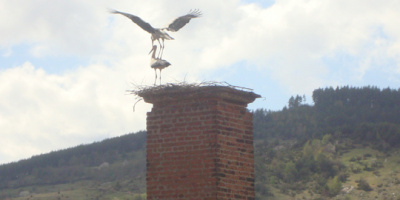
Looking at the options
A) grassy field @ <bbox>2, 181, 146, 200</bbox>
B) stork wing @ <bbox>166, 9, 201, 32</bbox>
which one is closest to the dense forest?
grassy field @ <bbox>2, 181, 146, 200</bbox>

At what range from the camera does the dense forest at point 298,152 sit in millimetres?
75562

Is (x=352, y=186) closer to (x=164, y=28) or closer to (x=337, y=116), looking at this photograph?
(x=337, y=116)

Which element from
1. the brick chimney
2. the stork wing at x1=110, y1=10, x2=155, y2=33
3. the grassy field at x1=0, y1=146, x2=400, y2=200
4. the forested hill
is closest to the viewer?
the brick chimney

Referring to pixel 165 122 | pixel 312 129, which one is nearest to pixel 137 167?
pixel 312 129

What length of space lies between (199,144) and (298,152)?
252 feet

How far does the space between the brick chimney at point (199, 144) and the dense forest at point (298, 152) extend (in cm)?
5537

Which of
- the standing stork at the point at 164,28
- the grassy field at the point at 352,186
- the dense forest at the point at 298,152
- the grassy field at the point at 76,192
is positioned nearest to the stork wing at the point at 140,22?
the standing stork at the point at 164,28

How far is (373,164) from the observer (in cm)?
7456

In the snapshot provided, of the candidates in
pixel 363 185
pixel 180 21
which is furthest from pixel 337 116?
pixel 180 21

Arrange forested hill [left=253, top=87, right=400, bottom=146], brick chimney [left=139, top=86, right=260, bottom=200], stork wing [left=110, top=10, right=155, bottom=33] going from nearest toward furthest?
brick chimney [left=139, top=86, right=260, bottom=200] < stork wing [left=110, top=10, right=155, bottom=33] < forested hill [left=253, top=87, right=400, bottom=146]

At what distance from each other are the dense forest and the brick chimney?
5537 centimetres

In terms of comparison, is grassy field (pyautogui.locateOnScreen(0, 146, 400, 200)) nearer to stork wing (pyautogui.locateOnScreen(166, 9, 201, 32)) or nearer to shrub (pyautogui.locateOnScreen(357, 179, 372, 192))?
shrub (pyautogui.locateOnScreen(357, 179, 372, 192))

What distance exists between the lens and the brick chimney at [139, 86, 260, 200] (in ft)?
38.1

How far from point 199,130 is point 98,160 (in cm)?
9073
